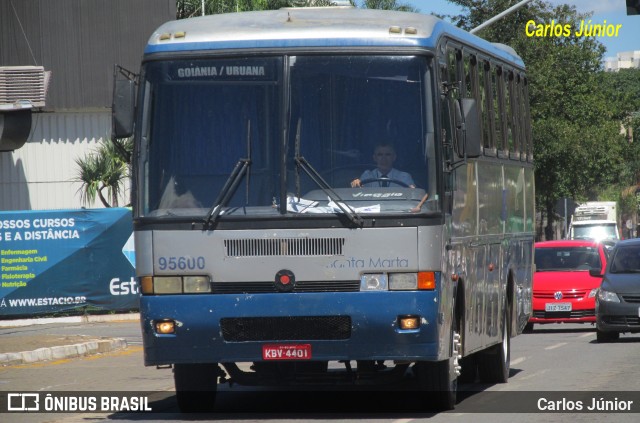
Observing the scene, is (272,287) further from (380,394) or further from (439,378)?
(380,394)

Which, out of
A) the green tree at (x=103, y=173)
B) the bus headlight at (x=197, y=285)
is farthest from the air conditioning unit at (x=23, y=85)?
the bus headlight at (x=197, y=285)

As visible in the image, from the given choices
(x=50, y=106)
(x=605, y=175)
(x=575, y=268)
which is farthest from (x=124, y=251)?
(x=605, y=175)

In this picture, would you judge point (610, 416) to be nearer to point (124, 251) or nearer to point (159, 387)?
point (159, 387)

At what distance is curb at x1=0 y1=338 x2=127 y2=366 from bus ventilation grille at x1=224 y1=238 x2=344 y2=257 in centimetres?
818

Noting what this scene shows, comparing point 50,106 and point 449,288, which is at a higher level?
point 50,106

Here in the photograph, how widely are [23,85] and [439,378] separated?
89.9ft

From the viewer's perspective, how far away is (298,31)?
11.0m

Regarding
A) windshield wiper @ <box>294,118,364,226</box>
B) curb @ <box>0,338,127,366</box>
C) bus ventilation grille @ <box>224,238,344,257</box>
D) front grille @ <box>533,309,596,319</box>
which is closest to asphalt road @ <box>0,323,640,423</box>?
curb @ <box>0,338,127,366</box>

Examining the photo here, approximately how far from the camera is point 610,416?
1139 centimetres

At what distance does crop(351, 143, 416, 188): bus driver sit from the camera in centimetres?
1075

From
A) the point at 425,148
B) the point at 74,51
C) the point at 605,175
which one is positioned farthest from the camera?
the point at 605,175

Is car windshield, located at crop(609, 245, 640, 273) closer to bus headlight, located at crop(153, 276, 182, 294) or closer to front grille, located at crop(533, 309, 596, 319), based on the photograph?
front grille, located at crop(533, 309, 596, 319)

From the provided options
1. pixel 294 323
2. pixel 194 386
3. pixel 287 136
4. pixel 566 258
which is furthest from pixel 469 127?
pixel 566 258

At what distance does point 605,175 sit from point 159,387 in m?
41.8
